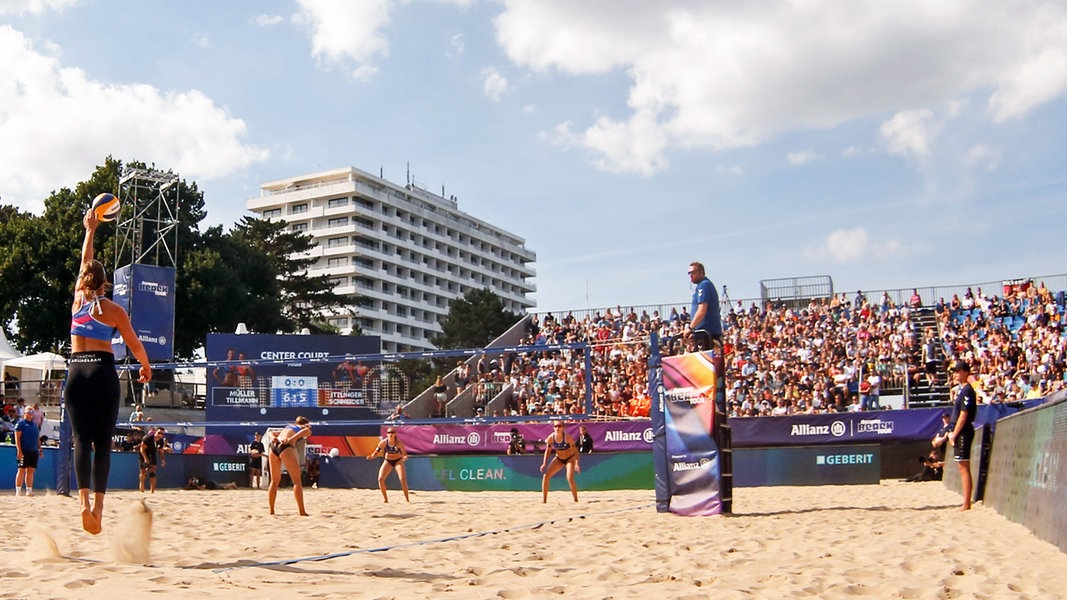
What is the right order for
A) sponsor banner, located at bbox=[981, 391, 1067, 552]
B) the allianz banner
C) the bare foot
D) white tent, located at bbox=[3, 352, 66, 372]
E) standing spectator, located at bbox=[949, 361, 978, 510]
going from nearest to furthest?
1. the bare foot
2. sponsor banner, located at bbox=[981, 391, 1067, 552]
3. standing spectator, located at bbox=[949, 361, 978, 510]
4. the allianz banner
5. white tent, located at bbox=[3, 352, 66, 372]

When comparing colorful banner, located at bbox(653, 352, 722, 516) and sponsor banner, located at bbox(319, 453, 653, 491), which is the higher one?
colorful banner, located at bbox(653, 352, 722, 516)

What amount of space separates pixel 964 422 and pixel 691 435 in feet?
9.45

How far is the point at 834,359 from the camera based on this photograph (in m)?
24.1

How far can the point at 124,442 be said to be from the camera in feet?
70.4

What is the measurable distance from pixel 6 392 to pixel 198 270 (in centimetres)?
1405

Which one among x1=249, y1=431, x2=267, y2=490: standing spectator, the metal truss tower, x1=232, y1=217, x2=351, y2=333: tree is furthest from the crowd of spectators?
x1=232, y1=217, x2=351, y2=333: tree

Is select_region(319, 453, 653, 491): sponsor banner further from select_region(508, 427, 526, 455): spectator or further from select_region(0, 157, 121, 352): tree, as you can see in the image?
select_region(0, 157, 121, 352): tree

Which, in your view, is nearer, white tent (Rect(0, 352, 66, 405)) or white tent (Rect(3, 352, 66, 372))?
white tent (Rect(0, 352, 66, 405))

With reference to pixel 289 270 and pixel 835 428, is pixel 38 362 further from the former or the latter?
pixel 289 270

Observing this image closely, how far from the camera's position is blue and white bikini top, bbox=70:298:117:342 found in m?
5.70

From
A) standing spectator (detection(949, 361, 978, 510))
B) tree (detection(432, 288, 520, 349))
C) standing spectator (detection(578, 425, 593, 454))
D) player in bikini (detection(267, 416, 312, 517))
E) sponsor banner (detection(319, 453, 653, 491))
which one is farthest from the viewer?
tree (detection(432, 288, 520, 349))

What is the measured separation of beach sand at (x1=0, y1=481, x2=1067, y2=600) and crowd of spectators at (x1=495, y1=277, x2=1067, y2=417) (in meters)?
9.45

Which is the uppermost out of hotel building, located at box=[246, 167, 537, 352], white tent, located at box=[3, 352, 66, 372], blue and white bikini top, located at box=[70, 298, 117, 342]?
hotel building, located at box=[246, 167, 537, 352]

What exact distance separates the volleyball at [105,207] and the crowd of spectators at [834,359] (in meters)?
12.8
